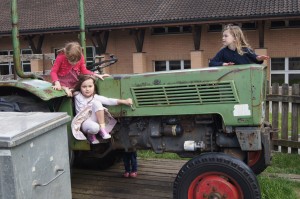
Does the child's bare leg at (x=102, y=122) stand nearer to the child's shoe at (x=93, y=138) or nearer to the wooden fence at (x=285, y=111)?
the child's shoe at (x=93, y=138)

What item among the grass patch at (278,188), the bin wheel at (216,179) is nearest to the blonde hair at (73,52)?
the bin wheel at (216,179)

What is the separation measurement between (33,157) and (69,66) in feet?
5.03

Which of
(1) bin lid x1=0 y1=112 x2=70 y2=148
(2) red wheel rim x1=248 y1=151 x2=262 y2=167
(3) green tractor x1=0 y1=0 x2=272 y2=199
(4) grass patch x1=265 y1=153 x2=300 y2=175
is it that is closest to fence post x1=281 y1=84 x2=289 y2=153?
(4) grass patch x1=265 y1=153 x2=300 y2=175

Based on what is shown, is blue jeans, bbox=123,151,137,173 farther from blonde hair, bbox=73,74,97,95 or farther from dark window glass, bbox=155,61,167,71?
dark window glass, bbox=155,61,167,71

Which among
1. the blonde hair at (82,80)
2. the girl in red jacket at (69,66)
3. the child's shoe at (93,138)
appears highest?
the girl in red jacket at (69,66)

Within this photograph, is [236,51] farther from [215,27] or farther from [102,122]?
[215,27]

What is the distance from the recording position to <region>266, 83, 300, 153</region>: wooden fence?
20.2ft

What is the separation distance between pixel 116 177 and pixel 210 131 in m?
1.41

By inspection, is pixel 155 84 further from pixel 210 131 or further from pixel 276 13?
pixel 276 13

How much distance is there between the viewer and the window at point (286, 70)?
54.9ft

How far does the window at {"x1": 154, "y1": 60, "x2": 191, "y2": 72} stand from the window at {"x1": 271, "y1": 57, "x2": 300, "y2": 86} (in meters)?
3.73

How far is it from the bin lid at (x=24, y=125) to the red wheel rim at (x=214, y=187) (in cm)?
111

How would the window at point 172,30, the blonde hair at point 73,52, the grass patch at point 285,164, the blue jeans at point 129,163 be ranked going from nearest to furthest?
1. the blonde hair at point 73,52
2. the blue jeans at point 129,163
3. the grass patch at point 285,164
4. the window at point 172,30

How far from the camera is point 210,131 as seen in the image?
3.44m
